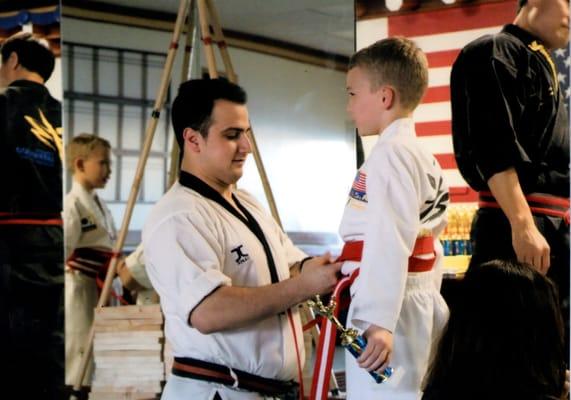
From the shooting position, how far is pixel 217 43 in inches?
108

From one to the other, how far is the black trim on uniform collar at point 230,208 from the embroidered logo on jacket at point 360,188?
10.8 inches

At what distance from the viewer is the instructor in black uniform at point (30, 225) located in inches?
125

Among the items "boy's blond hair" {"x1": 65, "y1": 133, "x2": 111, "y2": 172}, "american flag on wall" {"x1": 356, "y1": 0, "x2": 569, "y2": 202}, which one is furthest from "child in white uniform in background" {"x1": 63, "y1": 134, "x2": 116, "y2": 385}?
"american flag on wall" {"x1": 356, "y1": 0, "x2": 569, "y2": 202}

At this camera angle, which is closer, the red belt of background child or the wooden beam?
the wooden beam

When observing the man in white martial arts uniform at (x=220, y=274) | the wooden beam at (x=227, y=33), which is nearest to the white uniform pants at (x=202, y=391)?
the man in white martial arts uniform at (x=220, y=274)

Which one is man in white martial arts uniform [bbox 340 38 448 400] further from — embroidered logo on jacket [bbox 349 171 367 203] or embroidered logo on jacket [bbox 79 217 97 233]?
embroidered logo on jacket [bbox 79 217 97 233]

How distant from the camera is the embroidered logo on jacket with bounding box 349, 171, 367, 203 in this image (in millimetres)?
1992

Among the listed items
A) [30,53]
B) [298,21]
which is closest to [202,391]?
[298,21]

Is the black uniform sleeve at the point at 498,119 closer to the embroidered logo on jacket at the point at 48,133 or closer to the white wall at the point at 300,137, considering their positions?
the white wall at the point at 300,137

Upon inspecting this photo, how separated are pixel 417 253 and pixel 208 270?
0.45 m

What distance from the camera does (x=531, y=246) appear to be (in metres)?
2.11

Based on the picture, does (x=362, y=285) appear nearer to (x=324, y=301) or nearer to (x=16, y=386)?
(x=324, y=301)

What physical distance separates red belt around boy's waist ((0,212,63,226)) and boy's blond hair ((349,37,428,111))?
1.54m

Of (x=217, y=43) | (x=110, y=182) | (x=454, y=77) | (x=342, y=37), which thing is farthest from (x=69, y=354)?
(x=454, y=77)
